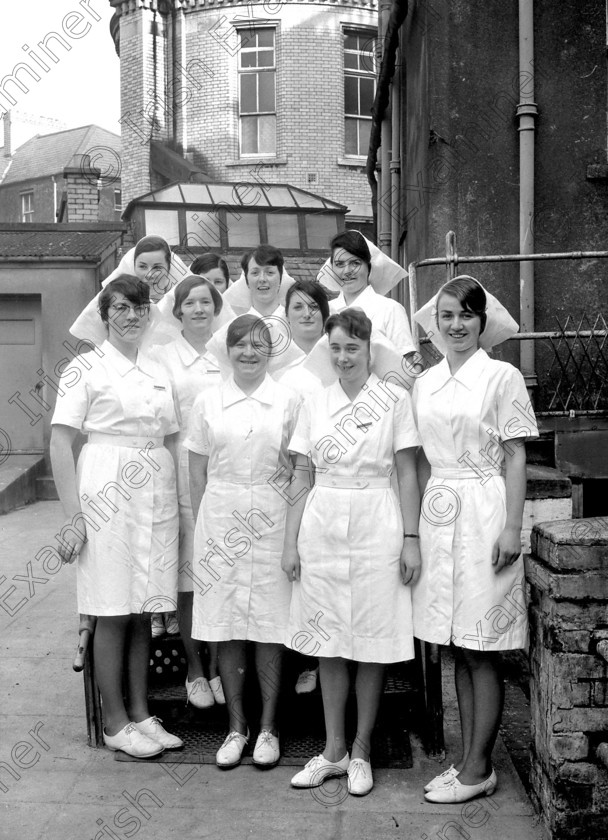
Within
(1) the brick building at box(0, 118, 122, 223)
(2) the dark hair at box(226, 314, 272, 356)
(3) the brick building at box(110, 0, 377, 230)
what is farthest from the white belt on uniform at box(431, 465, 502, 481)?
(1) the brick building at box(0, 118, 122, 223)

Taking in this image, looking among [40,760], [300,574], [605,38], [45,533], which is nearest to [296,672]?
[300,574]

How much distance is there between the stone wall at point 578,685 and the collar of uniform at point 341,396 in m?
1.02

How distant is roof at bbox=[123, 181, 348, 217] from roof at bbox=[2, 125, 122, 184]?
24.1 m

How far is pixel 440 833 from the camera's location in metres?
3.50

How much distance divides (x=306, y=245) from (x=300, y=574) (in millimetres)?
12762

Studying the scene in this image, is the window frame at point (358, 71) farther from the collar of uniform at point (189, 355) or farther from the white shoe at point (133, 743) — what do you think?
the white shoe at point (133, 743)

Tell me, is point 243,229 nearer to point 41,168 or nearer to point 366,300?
point 366,300

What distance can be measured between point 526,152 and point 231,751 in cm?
469

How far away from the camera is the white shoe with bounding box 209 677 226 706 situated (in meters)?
4.49

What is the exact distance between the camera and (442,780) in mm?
3795

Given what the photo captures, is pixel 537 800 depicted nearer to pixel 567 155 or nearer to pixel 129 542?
pixel 129 542

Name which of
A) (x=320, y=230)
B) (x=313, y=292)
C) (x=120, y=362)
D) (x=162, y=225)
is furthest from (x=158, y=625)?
(x=320, y=230)

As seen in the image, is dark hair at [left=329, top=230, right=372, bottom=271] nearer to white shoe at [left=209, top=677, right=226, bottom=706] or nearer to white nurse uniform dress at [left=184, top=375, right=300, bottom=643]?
white nurse uniform dress at [left=184, top=375, right=300, bottom=643]

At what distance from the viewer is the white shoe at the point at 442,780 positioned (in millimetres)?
3777
